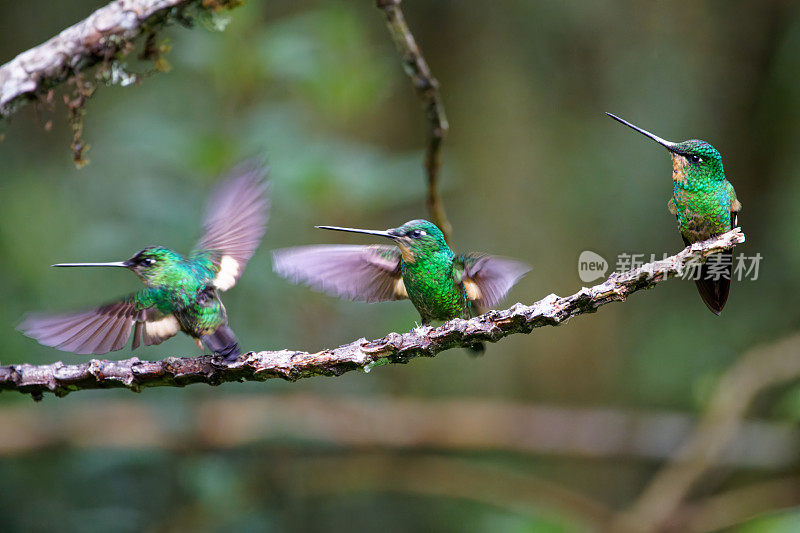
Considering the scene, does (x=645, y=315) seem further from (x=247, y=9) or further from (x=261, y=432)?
(x=247, y=9)

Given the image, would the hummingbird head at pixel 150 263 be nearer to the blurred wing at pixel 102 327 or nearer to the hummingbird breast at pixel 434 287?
the blurred wing at pixel 102 327

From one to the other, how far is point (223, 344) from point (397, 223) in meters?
4.44

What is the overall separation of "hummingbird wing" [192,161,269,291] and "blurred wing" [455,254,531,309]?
0.60 m

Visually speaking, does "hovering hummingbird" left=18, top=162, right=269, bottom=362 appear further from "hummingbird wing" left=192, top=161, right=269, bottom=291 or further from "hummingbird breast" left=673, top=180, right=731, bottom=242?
"hummingbird breast" left=673, top=180, right=731, bottom=242

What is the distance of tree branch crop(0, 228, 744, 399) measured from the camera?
1.55 metres

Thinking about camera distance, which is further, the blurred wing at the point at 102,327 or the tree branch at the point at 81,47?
the tree branch at the point at 81,47

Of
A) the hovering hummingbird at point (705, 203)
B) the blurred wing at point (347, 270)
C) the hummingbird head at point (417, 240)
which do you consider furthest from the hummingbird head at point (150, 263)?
the hovering hummingbird at point (705, 203)

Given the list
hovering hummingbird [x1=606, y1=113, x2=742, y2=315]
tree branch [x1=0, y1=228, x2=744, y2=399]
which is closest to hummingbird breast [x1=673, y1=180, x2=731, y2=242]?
hovering hummingbird [x1=606, y1=113, x2=742, y2=315]

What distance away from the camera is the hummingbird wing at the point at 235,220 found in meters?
2.19

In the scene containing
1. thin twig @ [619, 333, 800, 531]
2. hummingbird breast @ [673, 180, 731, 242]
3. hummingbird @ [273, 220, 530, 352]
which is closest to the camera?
hummingbird breast @ [673, 180, 731, 242]

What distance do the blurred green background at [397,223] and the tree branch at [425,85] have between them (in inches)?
31.1

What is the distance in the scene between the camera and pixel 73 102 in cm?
242

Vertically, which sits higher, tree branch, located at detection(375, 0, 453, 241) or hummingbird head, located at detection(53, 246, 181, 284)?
tree branch, located at detection(375, 0, 453, 241)

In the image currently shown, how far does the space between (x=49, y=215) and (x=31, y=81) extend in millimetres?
2920
